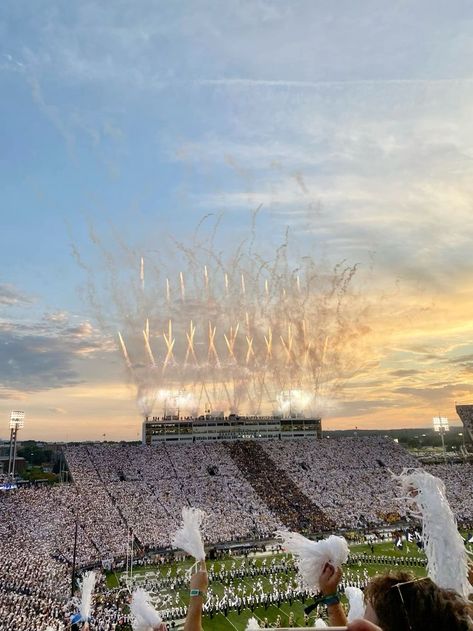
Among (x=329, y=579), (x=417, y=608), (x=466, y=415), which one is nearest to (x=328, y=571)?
(x=329, y=579)

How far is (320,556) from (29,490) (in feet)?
130

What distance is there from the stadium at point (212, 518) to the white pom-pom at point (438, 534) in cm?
1518

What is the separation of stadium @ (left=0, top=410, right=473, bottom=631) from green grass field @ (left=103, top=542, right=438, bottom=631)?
0.11m

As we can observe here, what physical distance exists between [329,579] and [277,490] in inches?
1746

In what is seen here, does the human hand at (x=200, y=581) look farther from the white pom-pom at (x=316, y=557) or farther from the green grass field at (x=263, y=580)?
the green grass field at (x=263, y=580)

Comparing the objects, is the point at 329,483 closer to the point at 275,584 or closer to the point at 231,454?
the point at 231,454

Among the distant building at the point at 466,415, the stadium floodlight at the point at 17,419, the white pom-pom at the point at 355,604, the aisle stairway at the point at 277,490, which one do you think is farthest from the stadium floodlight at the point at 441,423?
the white pom-pom at the point at 355,604

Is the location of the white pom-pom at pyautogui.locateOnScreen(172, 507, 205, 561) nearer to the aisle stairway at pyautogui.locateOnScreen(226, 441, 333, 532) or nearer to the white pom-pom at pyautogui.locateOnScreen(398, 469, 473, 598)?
the white pom-pom at pyautogui.locateOnScreen(398, 469, 473, 598)

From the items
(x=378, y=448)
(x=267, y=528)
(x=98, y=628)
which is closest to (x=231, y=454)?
(x=267, y=528)

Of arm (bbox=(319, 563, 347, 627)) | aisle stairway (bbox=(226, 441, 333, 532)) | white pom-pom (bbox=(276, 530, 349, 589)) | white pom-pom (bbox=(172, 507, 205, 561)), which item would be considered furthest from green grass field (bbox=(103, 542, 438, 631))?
arm (bbox=(319, 563, 347, 627))

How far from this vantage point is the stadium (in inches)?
→ 880

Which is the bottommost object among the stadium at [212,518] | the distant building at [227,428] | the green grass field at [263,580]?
the green grass field at [263,580]

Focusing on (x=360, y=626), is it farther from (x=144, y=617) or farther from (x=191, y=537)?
(x=144, y=617)

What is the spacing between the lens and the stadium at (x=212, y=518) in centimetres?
2234
